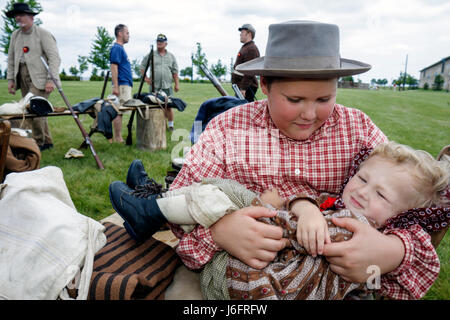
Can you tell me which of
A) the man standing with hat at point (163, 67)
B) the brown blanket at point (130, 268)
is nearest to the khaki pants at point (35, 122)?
the man standing with hat at point (163, 67)

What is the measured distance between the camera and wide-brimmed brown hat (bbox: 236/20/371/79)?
1467 millimetres

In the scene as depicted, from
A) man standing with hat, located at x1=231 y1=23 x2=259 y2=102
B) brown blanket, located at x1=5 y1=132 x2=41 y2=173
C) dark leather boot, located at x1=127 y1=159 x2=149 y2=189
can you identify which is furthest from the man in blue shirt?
dark leather boot, located at x1=127 y1=159 x2=149 y2=189

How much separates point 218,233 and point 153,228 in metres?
0.37

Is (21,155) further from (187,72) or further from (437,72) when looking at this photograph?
(437,72)

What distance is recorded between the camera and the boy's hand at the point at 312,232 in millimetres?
1283

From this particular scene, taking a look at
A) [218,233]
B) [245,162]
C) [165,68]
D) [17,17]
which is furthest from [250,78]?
[218,233]

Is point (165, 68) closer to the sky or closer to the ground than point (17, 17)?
closer to the ground

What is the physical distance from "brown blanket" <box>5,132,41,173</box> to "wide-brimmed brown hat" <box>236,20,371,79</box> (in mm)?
3324

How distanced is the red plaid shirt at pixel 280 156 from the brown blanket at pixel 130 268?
1.28 ft

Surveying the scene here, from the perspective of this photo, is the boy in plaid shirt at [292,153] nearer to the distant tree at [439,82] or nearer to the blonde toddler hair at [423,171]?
the blonde toddler hair at [423,171]

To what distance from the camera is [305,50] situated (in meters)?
1.50
